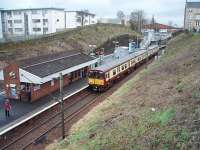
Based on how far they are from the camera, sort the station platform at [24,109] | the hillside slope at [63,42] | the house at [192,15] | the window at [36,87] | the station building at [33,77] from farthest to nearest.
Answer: the house at [192,15] < the hillside slope at [63,42] < the window at [36,87] < the station building at [33,77] < the station platform at [24,109]

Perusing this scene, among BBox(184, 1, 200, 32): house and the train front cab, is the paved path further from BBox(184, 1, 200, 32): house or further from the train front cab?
BBox(184, 1, 200, 32): house

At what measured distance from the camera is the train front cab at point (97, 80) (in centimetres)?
2775

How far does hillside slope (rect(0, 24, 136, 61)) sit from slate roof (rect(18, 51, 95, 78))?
32.8 ft

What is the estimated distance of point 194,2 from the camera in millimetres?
96938

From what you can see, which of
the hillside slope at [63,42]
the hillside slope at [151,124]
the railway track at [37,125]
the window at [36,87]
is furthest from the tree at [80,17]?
the hillside slope at [151,124]

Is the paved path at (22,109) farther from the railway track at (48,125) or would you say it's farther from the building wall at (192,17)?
the building wall at (192,17)

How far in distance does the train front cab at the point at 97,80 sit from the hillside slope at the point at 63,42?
15919mm

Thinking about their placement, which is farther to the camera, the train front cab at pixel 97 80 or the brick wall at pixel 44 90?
the train front cab at pixel 97 80

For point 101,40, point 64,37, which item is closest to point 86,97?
point 64,37

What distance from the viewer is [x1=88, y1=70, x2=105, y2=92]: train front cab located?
27750 millimetres

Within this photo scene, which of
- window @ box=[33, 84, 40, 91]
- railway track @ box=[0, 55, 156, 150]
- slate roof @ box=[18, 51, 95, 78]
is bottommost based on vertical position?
railway track @ box=[0, 55, 156, 150]

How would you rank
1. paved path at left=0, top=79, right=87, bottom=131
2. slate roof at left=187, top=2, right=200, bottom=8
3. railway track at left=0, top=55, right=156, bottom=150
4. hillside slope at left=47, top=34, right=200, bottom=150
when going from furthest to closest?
1. slate roof at left=187, top=2, right=200, bottom=8
2. paved path at left=0, top=79, right=87, bottom=131
3. railway track at left=0, top=55, right=156, bottom=150
4. hillside slope at left=47, top=34, right=200, bottom=150

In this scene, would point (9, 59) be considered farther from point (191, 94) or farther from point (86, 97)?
point (191, 94)

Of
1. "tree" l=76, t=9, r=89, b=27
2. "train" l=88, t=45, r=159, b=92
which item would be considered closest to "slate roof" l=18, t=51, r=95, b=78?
"train" l=88, t=45, r=159, b=92
